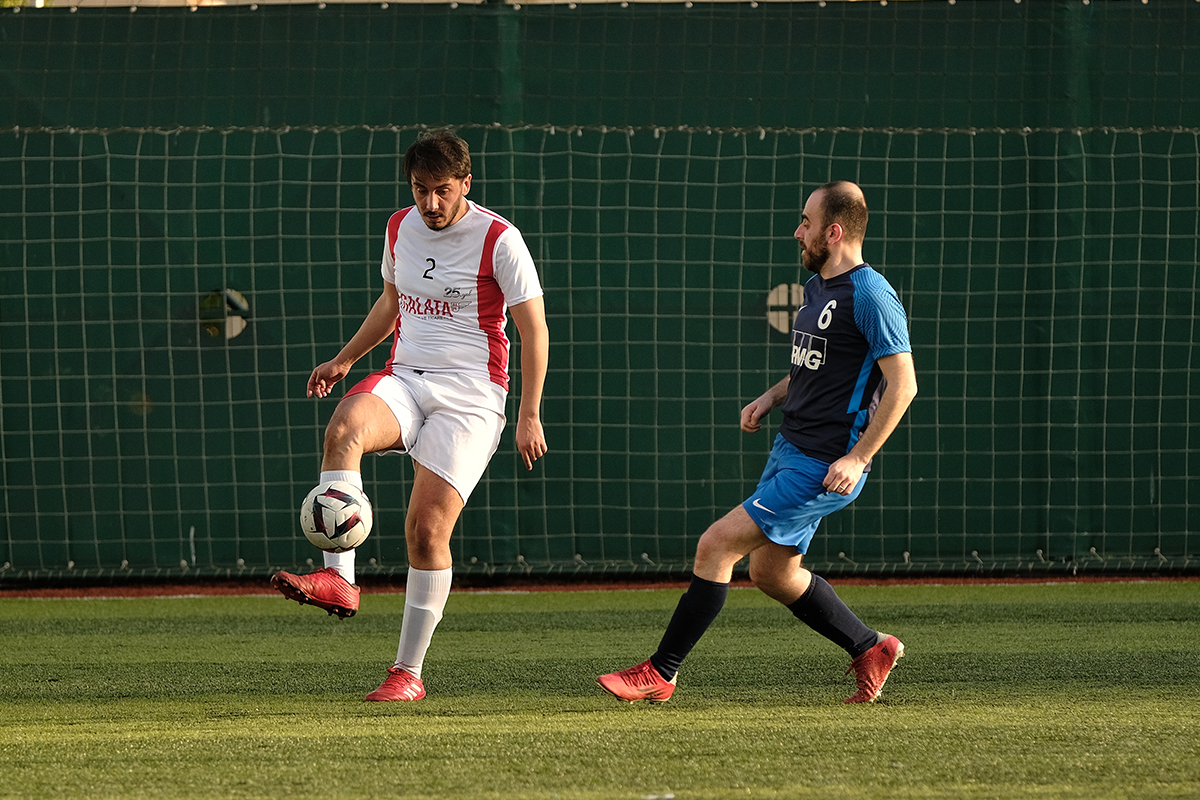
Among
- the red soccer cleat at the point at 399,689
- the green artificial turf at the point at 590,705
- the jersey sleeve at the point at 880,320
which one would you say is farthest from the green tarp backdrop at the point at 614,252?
the jersey sleeve at the point at 880,320

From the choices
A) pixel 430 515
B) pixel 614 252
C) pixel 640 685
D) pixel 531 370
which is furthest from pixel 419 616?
pixel 614 252

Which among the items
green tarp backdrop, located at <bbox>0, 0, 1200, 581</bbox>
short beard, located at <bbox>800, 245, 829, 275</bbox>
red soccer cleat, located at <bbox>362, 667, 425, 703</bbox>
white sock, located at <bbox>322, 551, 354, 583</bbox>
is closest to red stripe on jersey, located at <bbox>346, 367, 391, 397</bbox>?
white sock, located at <bbox>322, 551, 354, 583</bbox>

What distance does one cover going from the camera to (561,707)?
4.06m

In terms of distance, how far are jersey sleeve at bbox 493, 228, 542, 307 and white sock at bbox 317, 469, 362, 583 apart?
0.75 m

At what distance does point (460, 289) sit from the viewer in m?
4.25

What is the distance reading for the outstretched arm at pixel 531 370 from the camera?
13.8ft

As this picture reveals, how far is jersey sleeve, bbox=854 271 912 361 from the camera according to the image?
3.81m

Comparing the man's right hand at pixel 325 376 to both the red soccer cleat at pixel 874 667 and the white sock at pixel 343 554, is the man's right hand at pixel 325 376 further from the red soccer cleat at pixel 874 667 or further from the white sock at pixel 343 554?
the red soccer cleat at pixel 874 667

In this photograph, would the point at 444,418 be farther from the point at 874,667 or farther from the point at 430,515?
the point at 874,667

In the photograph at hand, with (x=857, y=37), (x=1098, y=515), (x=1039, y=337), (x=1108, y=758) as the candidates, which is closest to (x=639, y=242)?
(x=857, y=37)

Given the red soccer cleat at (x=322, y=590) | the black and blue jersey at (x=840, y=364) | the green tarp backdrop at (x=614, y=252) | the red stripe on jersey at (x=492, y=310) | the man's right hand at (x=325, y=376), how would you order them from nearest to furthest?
the red soccer cleat at (x=322, y=590) → the black and blue jersey at (x=840, y=364) → the red stripe on jersey at (x=492, y=310) → the man's right hand at (x=325, y=376) → the green tarp backdrop at (x=614, y=252)

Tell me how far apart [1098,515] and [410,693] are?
15.9ft

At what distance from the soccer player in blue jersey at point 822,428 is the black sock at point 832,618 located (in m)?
0.04

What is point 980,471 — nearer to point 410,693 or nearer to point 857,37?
point 857,37
